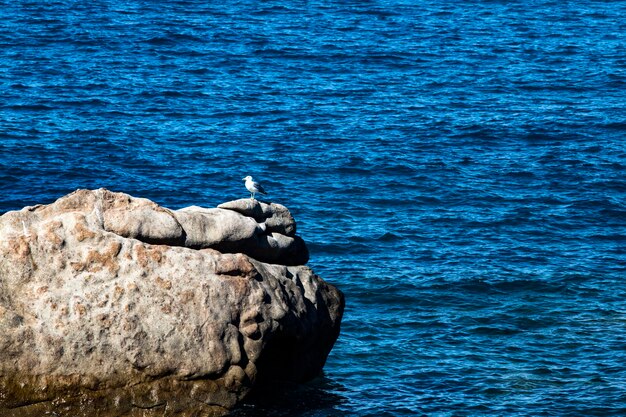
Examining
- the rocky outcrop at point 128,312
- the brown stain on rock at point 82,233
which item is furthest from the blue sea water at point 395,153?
the brown stain on rock at point 82,233

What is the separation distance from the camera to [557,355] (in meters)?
32.3

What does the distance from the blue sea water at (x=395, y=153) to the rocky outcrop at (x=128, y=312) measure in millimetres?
1745

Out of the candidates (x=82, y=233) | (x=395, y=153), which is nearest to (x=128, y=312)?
(x=82, y=233)

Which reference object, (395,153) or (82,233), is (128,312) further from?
(395,153)

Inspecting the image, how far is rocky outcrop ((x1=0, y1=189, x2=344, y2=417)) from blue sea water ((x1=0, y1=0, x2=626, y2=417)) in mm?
1745

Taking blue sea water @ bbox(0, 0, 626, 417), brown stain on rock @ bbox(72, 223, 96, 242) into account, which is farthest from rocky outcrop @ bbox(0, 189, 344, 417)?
blue sea water @ bbox(0, 0, 626, 417)

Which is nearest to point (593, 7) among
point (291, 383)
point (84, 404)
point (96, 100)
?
point (96, 100)

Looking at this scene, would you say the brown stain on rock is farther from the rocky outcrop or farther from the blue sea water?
the blue sea water

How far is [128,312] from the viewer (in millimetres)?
24438

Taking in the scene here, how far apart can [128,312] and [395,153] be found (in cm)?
2923

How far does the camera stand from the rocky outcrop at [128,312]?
24.1 meters

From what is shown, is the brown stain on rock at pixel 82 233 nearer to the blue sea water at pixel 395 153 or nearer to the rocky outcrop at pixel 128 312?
the rocky outcrop at pixel 128 312

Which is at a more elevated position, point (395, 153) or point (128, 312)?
point (128, 312)

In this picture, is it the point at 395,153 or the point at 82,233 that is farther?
the point at 395,153
